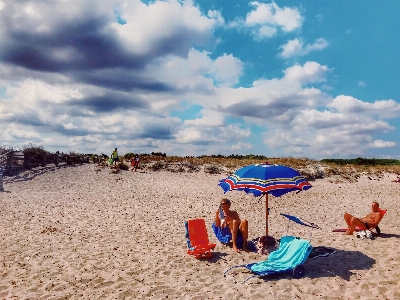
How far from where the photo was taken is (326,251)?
8188 mm

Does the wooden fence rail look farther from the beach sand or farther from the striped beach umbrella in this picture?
the striped beach umbrella

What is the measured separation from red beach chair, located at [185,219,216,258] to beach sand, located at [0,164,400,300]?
235mm

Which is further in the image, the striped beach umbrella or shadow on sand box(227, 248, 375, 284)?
the striped beach umbrella

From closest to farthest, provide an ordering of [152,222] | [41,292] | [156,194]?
[41,292] < [152,222] < [156,194]

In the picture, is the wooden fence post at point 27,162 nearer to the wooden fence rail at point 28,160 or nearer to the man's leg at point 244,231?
the wooden fence rail at point 28,160

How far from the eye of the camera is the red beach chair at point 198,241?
795 cm

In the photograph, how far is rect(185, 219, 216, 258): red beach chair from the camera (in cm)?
795

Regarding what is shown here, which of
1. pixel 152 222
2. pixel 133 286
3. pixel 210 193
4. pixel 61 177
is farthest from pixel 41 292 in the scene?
pixel 61 177

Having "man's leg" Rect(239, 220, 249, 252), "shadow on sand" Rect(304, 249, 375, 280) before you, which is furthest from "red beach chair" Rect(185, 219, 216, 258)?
"shadow on sand" Rect(304, 249, 375, 280)

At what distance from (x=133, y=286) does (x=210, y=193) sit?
46.2 ft

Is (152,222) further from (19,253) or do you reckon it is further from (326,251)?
(326,251)

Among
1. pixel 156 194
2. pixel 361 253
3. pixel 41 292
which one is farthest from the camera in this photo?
pixel 156 194

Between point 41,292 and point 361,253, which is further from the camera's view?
point 361,253

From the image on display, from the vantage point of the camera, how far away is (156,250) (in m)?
8.78
